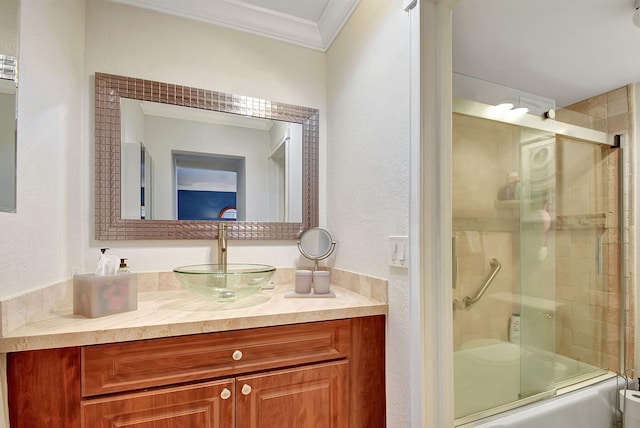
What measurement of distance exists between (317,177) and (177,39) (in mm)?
961

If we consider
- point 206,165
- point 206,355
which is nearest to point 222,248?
point 206,165

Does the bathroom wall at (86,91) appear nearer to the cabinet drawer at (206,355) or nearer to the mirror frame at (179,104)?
the mirror frame at (179,104)

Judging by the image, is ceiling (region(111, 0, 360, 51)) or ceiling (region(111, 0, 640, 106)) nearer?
ceiling (region(111, 0, 640, 106))

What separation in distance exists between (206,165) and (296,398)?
3.65 ft

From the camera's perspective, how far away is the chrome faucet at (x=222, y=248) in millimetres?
1410

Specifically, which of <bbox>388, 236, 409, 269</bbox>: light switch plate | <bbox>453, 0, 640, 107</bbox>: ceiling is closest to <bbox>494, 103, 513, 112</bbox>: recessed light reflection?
<bbox>453, 0, 640, 107</bbox>: ceiling

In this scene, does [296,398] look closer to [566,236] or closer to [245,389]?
[245,389]

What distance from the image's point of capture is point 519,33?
140 centimetres

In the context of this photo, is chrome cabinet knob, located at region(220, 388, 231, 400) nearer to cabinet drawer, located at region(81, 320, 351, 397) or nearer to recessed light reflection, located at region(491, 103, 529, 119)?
cabinet drawer, located at region(81, 320, 351, 397)

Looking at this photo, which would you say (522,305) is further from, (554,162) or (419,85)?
(419,85)

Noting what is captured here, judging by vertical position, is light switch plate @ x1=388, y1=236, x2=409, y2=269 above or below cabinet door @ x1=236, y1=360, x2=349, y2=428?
above

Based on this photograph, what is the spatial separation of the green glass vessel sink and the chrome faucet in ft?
0.88

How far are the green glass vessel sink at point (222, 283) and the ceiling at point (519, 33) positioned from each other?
49.5 inches

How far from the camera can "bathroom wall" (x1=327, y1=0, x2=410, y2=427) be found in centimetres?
107
